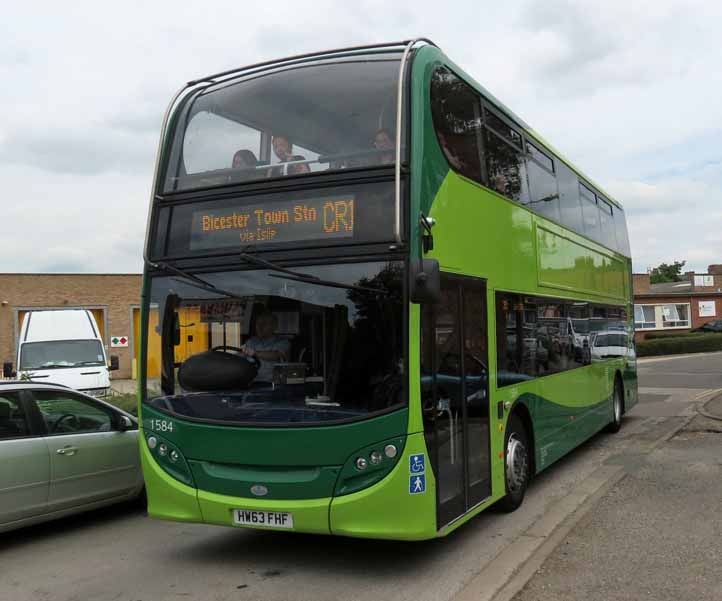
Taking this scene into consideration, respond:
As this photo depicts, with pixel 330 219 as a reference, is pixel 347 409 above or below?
below

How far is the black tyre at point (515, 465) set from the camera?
762 centimetres

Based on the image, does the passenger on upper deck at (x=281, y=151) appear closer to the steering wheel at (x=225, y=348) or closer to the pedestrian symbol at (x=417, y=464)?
the steering wheel at (x=225, y=348)

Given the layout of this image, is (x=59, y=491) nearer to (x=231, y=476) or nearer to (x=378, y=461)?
(x=231, y=476)

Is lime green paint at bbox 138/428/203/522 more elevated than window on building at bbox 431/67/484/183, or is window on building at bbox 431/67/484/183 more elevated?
window on building at bbox 431/67/484/183

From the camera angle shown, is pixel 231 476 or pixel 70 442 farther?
pixel 70 442

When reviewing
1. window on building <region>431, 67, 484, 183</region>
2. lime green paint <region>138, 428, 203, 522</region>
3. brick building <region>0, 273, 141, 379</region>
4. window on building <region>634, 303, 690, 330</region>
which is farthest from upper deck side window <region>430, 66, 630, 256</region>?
window on building <region>634, 303, 690, 330</region>

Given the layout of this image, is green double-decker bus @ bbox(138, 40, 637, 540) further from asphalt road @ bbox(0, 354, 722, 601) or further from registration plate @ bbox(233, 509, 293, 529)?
asphalt road @ bbox(0, 354, 722, 601)

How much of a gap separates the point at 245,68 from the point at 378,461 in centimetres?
391

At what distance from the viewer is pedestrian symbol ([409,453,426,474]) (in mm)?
5598

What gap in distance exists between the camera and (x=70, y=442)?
7535 mm

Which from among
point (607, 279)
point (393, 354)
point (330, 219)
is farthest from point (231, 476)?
point (607, 279)

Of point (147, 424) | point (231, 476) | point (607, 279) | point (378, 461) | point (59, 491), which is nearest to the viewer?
point (378, 461)

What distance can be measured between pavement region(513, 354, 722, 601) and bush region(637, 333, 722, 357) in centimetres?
3356

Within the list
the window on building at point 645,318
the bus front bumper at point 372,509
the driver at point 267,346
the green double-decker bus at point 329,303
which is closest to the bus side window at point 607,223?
the green double-decker bus at point 329,303
